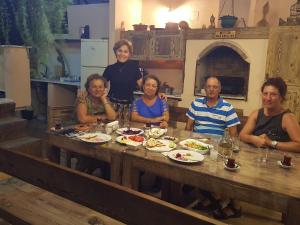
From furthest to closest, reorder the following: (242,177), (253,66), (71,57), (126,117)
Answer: (71,57) → (253,66) → (126,117) → (242,177)

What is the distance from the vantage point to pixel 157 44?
17.2 ft

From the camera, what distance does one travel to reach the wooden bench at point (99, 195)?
975mm

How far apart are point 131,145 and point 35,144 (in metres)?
1.45

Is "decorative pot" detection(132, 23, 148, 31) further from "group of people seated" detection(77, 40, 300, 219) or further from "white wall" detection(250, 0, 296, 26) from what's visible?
"group of people seated" detection(77, 40, 300, 219)

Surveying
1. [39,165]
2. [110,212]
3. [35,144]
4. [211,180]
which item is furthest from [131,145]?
[35,144]

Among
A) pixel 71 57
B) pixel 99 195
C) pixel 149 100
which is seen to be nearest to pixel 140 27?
pixel 71 57

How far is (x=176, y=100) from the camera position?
5.07 meters

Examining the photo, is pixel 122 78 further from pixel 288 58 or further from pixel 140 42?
pixel 288 58

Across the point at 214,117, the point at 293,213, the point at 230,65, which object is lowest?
the point at 293,213

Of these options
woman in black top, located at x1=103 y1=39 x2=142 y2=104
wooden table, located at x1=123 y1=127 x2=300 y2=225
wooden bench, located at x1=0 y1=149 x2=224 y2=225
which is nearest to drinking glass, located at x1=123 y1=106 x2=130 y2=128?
woman in black top, located at x1=103 y1=39 x2=142 y2=104

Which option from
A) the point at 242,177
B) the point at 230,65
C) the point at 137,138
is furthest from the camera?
the point at 230,65

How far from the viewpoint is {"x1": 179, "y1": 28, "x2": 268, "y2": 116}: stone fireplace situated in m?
4.37

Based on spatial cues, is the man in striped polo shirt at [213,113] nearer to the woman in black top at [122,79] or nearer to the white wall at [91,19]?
the woman in black top at [122,79]

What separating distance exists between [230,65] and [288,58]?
3.81 feet
